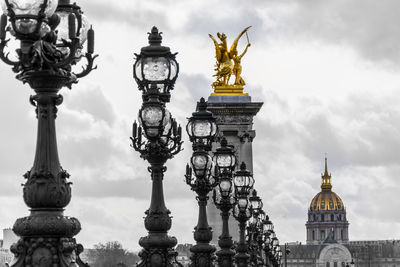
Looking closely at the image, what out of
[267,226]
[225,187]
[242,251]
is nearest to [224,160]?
[225,187]

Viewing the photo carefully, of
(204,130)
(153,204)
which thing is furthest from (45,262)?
(204,130)

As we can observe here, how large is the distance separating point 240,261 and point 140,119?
15.3 m

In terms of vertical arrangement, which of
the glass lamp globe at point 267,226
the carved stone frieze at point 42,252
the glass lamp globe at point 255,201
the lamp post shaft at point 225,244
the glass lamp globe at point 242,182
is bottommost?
the carved stone frieze at point 42,252

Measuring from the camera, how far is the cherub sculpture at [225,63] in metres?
78.8

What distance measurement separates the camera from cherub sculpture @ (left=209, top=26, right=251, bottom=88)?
78.8 metres

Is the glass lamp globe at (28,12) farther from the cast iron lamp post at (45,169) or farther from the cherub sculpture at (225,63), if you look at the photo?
the cherub sculpture at (225,63)

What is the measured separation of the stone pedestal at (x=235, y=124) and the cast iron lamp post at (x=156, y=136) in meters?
53.7

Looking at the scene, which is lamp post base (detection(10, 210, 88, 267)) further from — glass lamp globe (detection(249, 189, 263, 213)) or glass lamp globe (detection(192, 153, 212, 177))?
glass lamp globe (detection(249, 189, 263, 213))

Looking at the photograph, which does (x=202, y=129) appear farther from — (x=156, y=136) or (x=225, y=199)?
(x=156, y=136)

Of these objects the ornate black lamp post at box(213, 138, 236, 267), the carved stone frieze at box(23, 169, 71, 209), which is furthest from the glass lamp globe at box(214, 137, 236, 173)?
the carved stone frieze at box(23, 169, 71, 209)

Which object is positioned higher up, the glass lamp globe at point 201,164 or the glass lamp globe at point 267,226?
the glass lamp globe at point 267,226

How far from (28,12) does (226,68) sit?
219ft

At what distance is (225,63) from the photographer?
7912 centimetres

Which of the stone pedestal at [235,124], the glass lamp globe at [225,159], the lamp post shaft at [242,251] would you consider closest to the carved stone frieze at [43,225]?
the glass lamp globe at [225,159]
